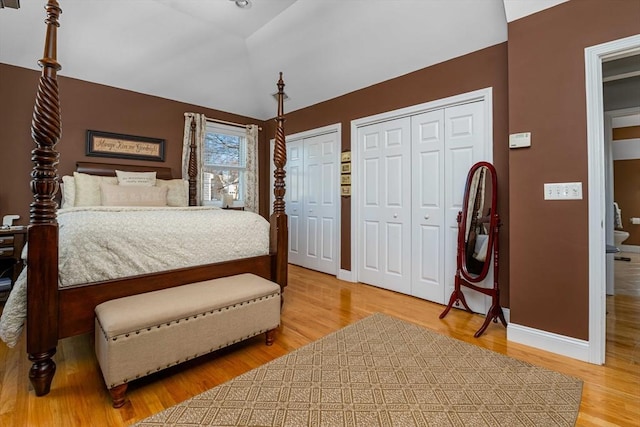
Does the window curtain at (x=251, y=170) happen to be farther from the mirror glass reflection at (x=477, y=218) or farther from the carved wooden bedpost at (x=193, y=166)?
the mirror glass reflection at (x=477, y=218)

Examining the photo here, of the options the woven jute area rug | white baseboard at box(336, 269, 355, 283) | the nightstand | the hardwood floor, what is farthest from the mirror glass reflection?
the nightstand

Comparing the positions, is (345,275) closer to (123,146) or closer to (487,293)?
(487,293)

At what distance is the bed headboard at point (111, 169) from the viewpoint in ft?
11.6

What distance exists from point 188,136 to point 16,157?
1.86 meters

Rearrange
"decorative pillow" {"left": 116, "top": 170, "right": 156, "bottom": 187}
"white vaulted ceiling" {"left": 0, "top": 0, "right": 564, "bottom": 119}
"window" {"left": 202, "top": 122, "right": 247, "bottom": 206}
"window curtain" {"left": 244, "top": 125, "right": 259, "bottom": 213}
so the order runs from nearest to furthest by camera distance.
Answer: "white vaulted ceiling" {"left": 0, "top": 0, "right": 564, "bottom": 119}
"decorative pillow" {"left": 116, "top": 170, "right": 156, "bottom": 187}
"window" {"left": 202, "top": 122, "right": 247, "bottom": 206}
"window curtain" {"left": 244, "top": 125, "right": 259, "bottom": 213}

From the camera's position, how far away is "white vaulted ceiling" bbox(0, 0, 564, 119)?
2.76 metres

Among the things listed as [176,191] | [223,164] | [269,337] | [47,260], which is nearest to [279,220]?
[269,337]

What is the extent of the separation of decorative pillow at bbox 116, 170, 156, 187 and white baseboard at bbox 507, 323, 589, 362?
4.05 metres

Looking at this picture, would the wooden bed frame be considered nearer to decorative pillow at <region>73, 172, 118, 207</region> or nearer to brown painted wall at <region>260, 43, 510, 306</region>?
decorative pillow at <region>73, 172, 118, 207</region>

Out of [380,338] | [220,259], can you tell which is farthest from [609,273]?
[220,259]

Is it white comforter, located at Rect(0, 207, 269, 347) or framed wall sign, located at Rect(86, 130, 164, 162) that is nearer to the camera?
white comforter, located at Rect(0, 207, 269, 347)

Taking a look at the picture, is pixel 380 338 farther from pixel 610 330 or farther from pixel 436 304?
pixel 610 330

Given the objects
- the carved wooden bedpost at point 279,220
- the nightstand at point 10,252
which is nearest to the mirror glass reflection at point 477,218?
the carved wooden bedpost at point 279,220

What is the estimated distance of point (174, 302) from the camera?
1.70 meters
